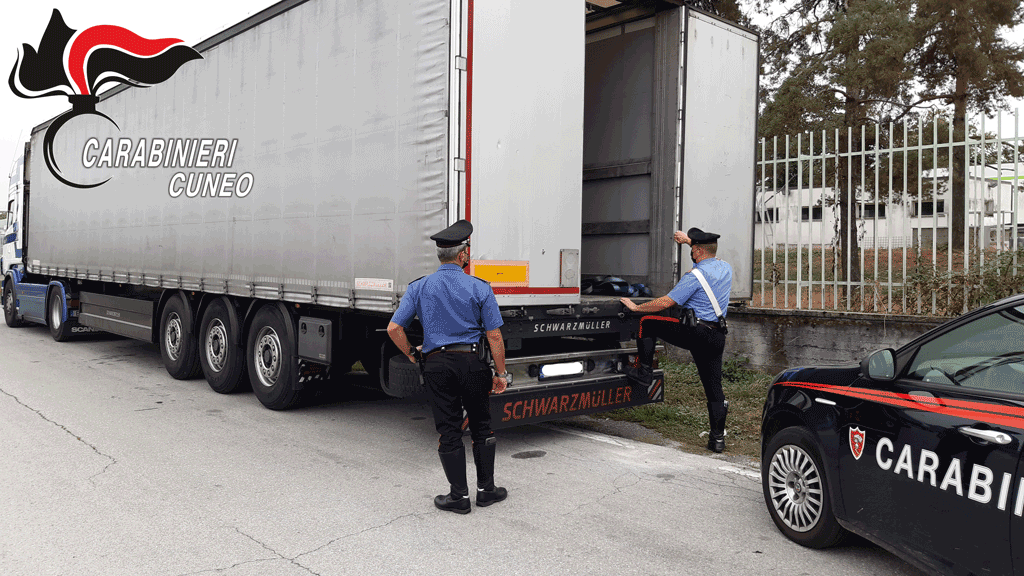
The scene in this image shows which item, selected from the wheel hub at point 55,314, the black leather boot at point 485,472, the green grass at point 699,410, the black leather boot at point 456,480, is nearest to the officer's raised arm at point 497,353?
the black leather boot at point 485,472

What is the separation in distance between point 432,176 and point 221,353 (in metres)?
4.01

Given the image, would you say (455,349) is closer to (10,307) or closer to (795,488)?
A: (795,488)

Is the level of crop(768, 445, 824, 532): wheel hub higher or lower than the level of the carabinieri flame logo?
lower

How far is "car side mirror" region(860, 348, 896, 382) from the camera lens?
333 centimetres

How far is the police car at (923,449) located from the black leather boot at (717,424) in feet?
6.00

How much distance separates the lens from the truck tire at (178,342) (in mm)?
8766

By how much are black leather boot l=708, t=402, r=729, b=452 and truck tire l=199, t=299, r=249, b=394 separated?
182 inches

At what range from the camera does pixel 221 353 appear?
818 cm

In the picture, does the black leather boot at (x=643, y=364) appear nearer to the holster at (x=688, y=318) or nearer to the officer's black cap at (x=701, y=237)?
the holster at (x=688, y=318)

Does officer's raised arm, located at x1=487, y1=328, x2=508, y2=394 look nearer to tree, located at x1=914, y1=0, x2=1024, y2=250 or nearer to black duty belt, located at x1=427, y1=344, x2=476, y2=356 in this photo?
black duty belt, located at x1=427, y1=344, x2=476, y2=356

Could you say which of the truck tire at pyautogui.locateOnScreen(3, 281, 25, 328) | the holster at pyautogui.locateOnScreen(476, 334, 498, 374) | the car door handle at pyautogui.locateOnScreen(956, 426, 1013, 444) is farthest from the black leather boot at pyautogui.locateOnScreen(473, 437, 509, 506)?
the truck tire at pyautogui.locateOnScreen(3, 281, 25, 328)

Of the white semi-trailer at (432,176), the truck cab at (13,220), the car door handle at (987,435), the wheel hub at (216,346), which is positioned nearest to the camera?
the car door handle at (987,435)

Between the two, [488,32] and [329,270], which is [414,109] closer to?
[488,32]

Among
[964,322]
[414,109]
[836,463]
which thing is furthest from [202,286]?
[964,322]
